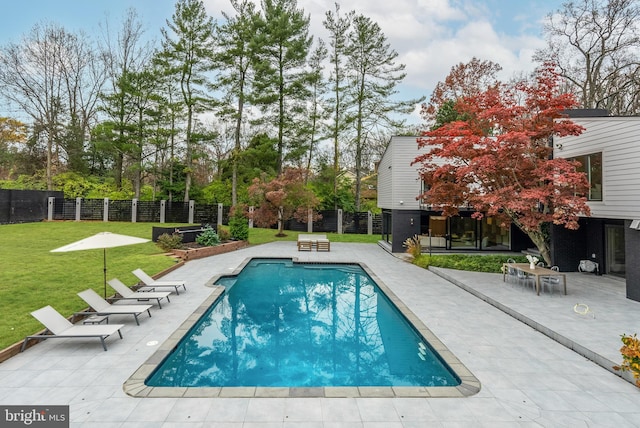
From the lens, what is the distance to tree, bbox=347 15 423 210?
24.3 metres

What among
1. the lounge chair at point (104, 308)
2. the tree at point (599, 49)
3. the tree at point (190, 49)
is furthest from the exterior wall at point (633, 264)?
the tree at point (190, 49)

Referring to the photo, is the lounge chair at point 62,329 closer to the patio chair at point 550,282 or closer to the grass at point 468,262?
the patio chair at point 550,282

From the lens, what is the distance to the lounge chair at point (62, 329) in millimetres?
5148

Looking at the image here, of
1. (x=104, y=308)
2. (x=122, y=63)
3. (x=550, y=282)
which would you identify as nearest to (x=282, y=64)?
(x=122, y=63)

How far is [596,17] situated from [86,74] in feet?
115

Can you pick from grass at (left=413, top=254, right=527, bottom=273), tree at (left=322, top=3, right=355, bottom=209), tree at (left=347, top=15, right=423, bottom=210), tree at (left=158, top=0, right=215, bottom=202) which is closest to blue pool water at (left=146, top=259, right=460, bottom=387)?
grass at (left=413, top=254, right=527, bottom=273)

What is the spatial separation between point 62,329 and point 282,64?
22.4 m

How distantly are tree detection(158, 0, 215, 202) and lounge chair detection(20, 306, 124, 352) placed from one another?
18.7 meters

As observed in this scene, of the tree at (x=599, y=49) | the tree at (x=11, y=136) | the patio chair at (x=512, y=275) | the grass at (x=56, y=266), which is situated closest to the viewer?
the grass at (x=56, y=266)

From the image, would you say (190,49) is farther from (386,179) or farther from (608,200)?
(608,200)

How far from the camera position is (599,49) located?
1917 centimetres

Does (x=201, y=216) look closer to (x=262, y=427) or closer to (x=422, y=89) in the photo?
(x=422, y=89)

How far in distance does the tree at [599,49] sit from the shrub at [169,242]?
22.6 m

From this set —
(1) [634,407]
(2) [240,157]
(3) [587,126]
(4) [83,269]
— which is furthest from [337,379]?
(2) [240,157]
